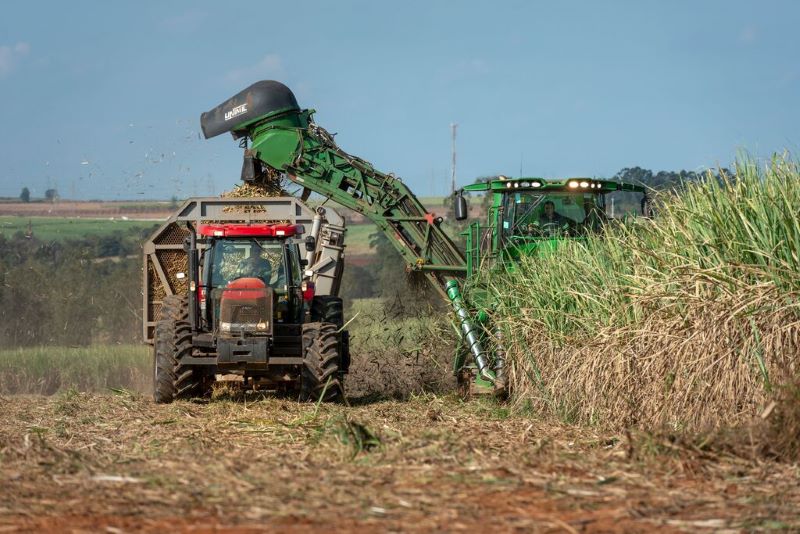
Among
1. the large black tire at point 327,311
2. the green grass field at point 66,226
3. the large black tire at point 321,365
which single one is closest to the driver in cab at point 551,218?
the large black tire at point 327,311

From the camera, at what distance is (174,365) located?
44.6 feet

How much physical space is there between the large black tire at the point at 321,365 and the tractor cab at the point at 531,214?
2344mm

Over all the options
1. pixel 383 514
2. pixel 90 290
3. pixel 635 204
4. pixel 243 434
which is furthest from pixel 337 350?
pixel 90 290

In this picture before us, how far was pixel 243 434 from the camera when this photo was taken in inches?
413

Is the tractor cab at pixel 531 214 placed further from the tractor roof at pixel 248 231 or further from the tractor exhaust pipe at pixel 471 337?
the tractor roof at pixel 248 231

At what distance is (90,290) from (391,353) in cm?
1007

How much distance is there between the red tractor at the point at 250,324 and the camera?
13391 millimetres

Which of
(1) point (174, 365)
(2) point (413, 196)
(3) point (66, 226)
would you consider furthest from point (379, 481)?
(3) point (66, 226)

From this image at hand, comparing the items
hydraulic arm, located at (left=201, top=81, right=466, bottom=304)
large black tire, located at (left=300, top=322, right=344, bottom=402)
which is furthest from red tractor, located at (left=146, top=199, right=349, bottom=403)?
hydraulic arm, located at (left=201, top=81, right=466, bottom=304)

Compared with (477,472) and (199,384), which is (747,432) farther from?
(199,384)

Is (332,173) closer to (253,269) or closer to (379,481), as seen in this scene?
(253,269)

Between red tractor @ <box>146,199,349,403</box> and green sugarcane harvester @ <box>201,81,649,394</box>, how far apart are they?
76.4 inches

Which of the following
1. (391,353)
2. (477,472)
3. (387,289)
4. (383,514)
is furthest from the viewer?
(387,289)

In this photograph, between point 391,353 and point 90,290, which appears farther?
point 90,290
